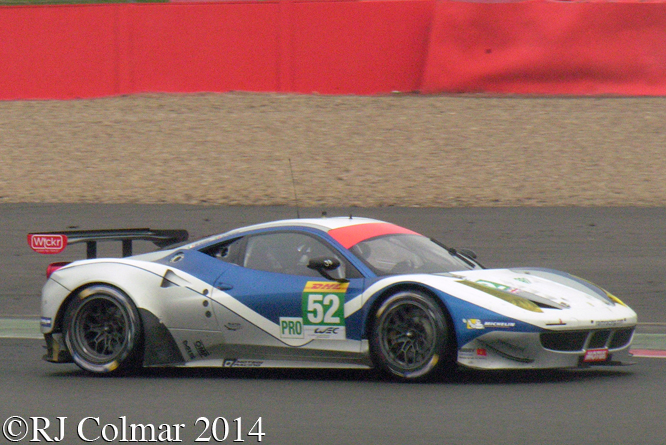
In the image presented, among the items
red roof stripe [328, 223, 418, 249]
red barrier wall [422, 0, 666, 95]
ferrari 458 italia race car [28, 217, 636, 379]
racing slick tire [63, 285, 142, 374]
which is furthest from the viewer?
red barrier wall [422, 0, 666, 95]

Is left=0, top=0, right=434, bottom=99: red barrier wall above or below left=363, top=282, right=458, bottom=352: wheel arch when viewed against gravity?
above

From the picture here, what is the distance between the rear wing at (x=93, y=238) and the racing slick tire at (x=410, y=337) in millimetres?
2351

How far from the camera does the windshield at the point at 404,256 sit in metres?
7.67

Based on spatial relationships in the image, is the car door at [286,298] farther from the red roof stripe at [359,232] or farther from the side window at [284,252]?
the red roof stripe at [359,232]

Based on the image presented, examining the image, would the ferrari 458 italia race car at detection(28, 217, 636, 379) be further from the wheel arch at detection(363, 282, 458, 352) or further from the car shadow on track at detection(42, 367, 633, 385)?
the car shadow on track at detection(42, 367, 633, 385)

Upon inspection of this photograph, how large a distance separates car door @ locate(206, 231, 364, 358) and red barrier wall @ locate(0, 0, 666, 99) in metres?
10.8

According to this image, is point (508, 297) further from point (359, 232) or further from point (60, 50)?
point (60, 50)

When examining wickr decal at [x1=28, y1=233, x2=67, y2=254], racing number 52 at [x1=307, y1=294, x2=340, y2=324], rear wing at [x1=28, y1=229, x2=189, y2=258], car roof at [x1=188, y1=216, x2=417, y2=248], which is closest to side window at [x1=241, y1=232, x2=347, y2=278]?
car roof at [x1=188, y1=216, x2=417, y2=248]

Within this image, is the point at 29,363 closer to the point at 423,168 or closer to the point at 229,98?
the point at 423,168

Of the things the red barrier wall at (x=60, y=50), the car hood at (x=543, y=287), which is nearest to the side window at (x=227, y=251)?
the car hood at (x=543, y=287)

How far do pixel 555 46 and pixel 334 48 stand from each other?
12.5ft

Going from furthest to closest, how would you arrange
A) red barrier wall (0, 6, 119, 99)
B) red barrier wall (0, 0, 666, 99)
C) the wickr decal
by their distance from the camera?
red barrier wall (0, 6, 119, 99)
red barrier wall (0, 0, 666, 99)
the wickr decal

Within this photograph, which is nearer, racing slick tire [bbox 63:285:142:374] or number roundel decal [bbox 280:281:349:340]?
number roundel decal [bbox 280:281:349:340]

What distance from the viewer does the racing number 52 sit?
292 inches
